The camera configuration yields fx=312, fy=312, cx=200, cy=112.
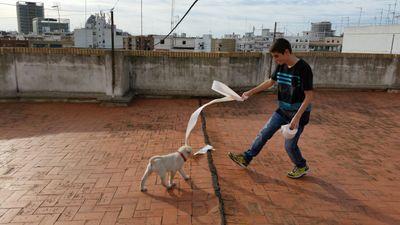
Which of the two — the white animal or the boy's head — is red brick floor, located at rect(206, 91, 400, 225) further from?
the boy's head

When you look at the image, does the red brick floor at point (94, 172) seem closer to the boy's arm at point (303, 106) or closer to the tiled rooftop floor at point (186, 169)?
the tiled rooftop floor at point (186, 169)

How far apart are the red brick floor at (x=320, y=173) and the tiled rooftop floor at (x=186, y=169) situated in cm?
1

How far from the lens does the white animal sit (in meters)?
3.61

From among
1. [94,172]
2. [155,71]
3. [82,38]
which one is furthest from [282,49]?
[82,38]

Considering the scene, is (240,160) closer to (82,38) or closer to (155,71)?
(155,71)

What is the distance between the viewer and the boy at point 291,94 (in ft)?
11.8

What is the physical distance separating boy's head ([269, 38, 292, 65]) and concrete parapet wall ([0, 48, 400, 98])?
578 centimetres

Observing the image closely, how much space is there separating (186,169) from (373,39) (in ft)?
130

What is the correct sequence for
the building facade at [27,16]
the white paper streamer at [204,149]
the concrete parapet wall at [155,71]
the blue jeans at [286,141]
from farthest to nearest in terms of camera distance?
1. the building facade at [27,16]
2. the concrete parapet wall at [155,71]
3. the white paper streamer at [204,149]
4. the blue jeans at [286,141]

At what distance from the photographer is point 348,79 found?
416 inches

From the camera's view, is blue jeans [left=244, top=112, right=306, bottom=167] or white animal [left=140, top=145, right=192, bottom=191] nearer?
white animal [left=140, top=145, right=192, bottom=191]

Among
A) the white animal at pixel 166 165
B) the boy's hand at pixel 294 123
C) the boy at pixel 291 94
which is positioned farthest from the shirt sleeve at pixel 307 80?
the white animal at pixel 166 165

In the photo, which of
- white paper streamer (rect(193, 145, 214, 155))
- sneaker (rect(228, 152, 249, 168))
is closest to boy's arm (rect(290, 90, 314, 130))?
sneaker (rect(228, 152, 249, 168))

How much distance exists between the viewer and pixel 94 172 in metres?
4.30
